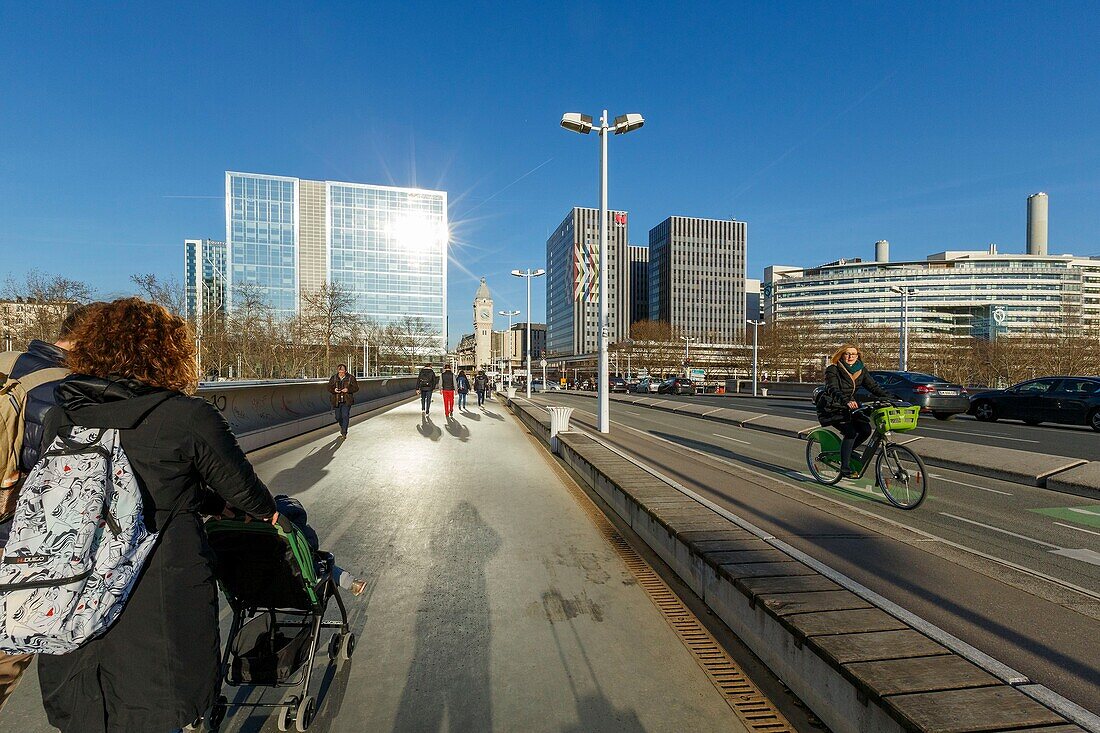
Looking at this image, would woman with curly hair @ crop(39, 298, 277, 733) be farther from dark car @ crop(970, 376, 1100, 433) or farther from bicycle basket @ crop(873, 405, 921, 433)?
dark car @ crop(970, 376, 1100, 433)

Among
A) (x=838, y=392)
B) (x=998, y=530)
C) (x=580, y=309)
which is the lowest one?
(x=998, y=530)

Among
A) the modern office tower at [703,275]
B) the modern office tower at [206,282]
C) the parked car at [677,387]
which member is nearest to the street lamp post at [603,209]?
the modern office tower at [206,282]

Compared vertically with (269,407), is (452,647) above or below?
below

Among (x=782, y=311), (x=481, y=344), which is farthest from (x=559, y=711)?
(x=782, y=311)

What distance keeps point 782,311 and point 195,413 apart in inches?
6160

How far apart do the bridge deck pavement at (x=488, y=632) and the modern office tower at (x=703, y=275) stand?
15245 cm

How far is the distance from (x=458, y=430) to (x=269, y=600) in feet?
45.2

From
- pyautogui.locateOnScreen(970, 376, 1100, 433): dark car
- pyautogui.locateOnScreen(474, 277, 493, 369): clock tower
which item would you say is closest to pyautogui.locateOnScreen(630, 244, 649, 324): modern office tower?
pyautogui.locateOnScreen(474, 277, 493, 369): clock tower

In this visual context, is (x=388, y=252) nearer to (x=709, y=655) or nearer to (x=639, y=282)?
(x=639, y=282)

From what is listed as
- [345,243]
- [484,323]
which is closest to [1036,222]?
[484,323]

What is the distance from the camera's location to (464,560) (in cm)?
511

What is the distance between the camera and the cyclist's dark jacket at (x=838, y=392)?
23.8ft

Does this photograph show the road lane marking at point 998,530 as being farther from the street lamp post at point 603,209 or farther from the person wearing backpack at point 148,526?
the street lamp post at point 603,209

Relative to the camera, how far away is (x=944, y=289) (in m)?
136
